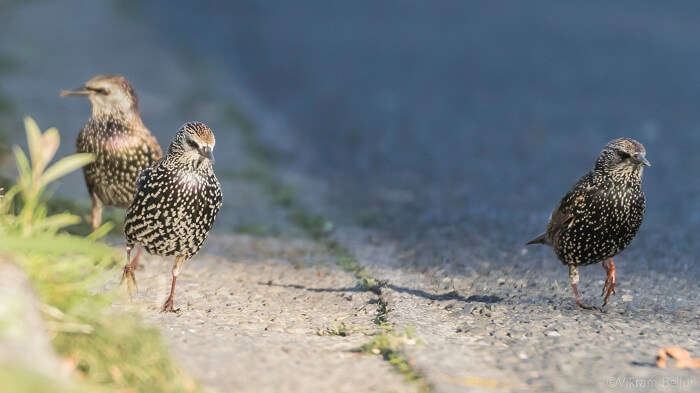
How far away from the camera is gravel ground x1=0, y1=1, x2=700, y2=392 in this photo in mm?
4230

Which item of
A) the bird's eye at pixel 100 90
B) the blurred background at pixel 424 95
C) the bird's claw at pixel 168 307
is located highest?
the blurred background at pixel 424 95

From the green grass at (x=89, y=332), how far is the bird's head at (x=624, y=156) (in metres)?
2.80

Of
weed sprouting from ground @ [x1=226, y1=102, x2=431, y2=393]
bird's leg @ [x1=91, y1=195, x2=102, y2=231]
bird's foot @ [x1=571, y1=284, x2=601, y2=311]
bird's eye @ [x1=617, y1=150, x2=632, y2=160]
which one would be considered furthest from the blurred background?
bird's leg @ [x1=91, y1=195, x2=102, y2=231]

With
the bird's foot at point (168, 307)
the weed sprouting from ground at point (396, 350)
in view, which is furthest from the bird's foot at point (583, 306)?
the bird's foot at point (168, 307)

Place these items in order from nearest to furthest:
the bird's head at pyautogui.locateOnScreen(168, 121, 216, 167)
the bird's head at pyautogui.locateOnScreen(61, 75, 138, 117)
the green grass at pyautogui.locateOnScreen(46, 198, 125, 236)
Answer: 1. the bird's head at pyautogui.locateOnScreen(168, 121, 216, 167)
2. the bird's head at pyautogui.locateOnScreen(61, 75, 138, 117)
3. the green grass at pyautogui.locateOnScreen(46, 198, 125, 236)

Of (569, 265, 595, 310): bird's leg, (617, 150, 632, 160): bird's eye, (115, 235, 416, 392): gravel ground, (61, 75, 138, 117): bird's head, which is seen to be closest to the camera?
(115, 235, 416, 392): gravel ground

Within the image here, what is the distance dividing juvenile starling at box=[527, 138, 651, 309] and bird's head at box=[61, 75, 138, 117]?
9.41ft

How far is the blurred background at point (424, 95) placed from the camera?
26.7 feet

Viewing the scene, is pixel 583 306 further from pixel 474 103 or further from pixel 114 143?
pixel 474 103

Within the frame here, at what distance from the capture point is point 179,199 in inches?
195

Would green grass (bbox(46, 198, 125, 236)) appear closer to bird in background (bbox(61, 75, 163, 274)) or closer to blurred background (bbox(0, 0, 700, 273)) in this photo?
bird in background (bbox(61, 75, 163, 274))

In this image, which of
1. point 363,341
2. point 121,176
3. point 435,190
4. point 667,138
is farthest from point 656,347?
point 667,138

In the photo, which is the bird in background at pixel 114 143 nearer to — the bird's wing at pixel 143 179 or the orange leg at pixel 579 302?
the bird's wing at pixel 143 179

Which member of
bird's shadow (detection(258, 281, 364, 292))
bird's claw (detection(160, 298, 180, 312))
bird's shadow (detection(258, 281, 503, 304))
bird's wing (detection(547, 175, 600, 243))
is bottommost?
bird's claw (detection(160, 298, 180, 312))
